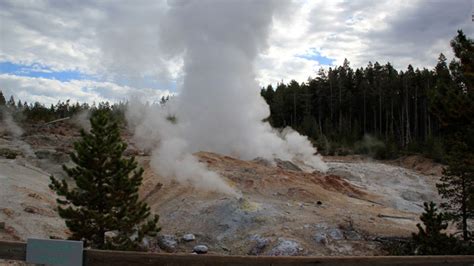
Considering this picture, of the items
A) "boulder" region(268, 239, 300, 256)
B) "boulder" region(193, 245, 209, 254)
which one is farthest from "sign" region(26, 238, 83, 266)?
"boulder" region(193, 245, 209, 254)

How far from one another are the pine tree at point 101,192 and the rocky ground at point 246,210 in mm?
3206

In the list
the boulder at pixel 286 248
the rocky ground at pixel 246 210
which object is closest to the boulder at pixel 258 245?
the rocky ground at pixel 246 210

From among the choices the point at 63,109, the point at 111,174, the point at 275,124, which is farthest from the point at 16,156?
the point at 275,124

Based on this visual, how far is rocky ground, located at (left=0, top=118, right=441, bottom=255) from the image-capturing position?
1318 centimetres

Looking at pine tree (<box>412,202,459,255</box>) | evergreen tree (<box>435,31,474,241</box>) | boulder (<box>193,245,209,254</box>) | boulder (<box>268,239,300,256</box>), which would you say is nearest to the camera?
pine tree (<box>412,202,459,255</box>)

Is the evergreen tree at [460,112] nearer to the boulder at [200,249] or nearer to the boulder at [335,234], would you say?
the boulder at [335,234]

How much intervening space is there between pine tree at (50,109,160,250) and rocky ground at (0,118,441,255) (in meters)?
3.21

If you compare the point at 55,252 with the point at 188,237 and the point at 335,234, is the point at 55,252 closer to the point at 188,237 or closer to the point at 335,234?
the point at 188,237

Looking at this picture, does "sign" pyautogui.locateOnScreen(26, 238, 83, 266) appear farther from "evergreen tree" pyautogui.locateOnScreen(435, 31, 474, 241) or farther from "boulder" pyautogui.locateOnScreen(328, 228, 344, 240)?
"boulder" pyautogui.locateOnScreen(328, 228, 344, 240)

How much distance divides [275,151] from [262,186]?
1043 centimetres

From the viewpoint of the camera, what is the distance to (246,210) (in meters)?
15.6

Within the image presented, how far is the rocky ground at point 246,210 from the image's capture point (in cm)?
1318

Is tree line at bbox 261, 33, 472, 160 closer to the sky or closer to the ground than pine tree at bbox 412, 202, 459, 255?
closer to the sky

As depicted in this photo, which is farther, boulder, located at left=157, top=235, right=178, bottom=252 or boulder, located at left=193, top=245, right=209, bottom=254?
boulder, located at left=157, top=235, right=178, bottom=252
